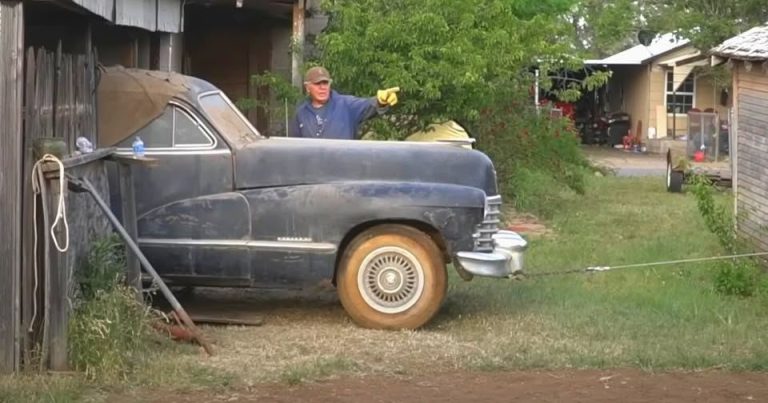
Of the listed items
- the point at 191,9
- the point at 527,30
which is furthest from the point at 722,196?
the point at 191,9

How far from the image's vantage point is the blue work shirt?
1129 centimetres

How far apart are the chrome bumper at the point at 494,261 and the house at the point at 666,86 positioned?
34.0 metres

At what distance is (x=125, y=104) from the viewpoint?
10062 mm

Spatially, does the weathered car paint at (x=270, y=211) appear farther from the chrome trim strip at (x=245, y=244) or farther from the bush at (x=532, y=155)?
the bush at (x=532, y=155)

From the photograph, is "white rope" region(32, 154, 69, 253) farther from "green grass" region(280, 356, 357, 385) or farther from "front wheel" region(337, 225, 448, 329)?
"front wheel" region(337, 225, 448, 329)

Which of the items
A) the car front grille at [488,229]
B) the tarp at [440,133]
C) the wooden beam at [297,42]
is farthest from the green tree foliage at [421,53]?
the car front grille at [488,229]

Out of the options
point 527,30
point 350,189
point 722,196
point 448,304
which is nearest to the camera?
point 350,189

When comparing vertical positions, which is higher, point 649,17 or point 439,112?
point 649,17

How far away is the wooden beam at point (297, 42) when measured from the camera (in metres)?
16.8

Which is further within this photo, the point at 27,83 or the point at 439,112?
the point at 439,112

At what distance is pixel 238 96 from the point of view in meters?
19.1

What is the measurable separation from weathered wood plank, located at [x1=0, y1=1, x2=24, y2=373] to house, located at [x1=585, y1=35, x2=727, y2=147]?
3703cm

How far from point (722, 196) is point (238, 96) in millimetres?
7544

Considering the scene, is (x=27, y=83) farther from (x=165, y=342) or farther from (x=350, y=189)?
(x=350, y=189)
